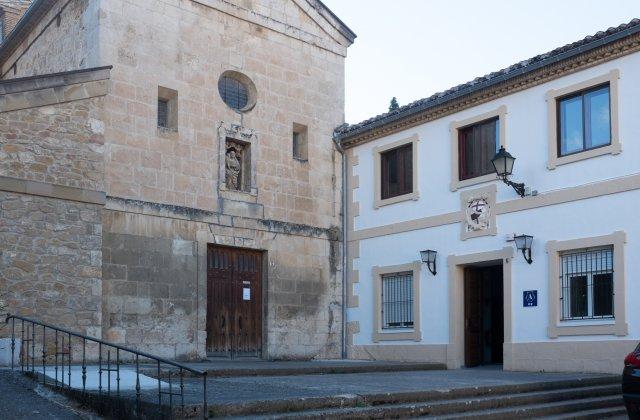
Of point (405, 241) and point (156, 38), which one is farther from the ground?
point (156, 38)

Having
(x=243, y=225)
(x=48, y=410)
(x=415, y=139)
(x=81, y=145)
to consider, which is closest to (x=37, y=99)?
(x=81, y=145)

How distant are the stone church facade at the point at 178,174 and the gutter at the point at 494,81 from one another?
1.37 meters

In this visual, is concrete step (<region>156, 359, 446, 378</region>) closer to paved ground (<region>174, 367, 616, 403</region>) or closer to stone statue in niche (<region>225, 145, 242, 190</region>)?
paved ground (<region>174, 367, 616, 403</region>)

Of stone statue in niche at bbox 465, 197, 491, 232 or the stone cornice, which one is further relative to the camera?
stone statue in niche at bbox 465, 197, 491, 232

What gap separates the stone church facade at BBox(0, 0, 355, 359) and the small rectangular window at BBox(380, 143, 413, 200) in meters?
1.30

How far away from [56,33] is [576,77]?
10.4m

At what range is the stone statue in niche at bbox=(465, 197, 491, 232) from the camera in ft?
52.9

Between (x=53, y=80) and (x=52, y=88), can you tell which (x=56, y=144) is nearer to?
(x=52, y=88)

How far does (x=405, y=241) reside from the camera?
1792 centimetres

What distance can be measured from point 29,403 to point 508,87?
403 inches

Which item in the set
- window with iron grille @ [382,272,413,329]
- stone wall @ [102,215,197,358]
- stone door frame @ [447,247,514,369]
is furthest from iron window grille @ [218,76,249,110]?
stone door frame @ [447,247,514,369]

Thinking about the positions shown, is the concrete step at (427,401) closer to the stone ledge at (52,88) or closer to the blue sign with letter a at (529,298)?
the blue sign with letter a at (529,298)

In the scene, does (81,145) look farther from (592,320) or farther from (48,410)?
(592,320)

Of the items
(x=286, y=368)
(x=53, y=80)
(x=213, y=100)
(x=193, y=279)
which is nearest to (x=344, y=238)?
(x=193, y=279)
